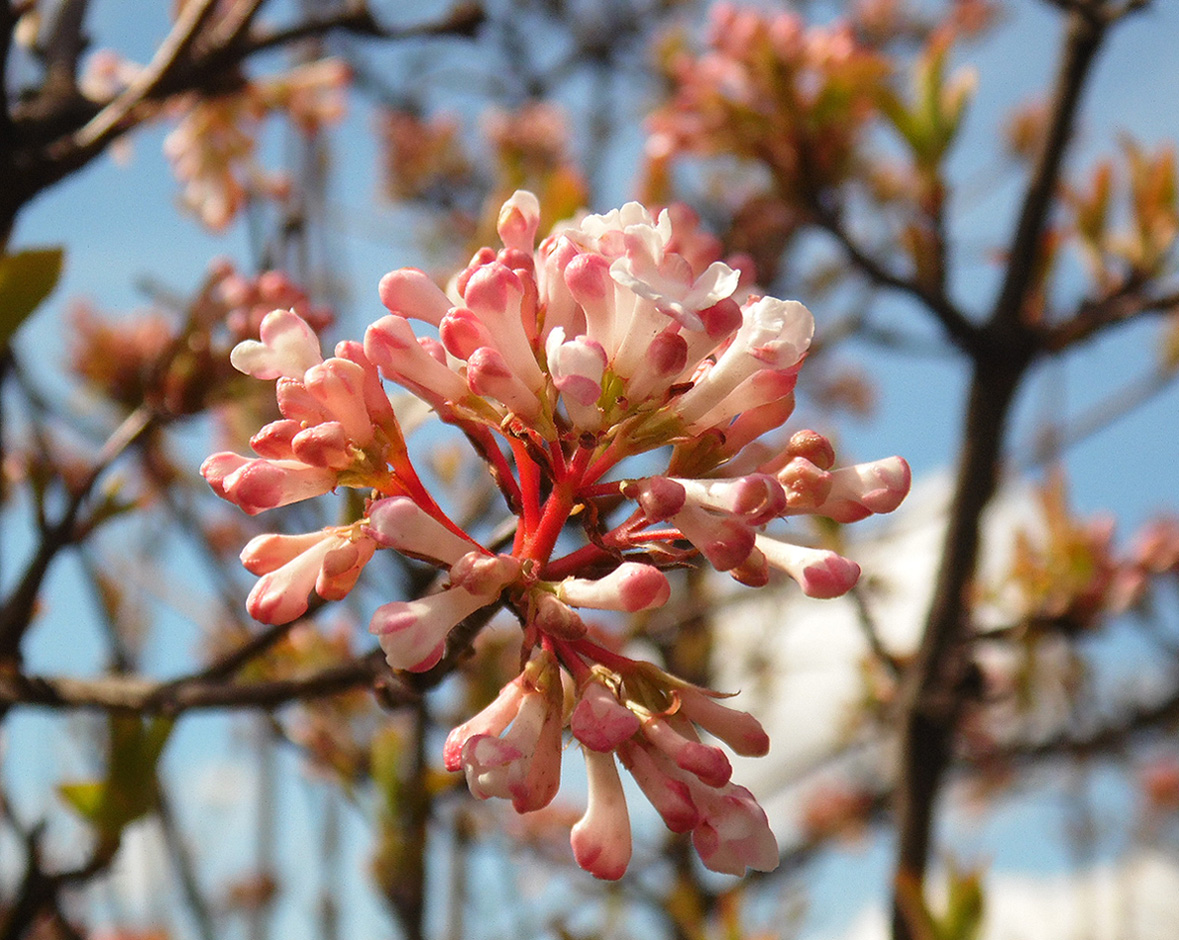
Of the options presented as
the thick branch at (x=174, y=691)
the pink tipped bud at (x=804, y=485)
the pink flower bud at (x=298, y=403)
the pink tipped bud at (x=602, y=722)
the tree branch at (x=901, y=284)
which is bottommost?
the tree branch at (x=901, y=284)

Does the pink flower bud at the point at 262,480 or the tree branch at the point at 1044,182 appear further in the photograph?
the tree branch at the point at 1044,182

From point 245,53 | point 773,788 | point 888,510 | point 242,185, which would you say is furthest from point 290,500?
point 773,788

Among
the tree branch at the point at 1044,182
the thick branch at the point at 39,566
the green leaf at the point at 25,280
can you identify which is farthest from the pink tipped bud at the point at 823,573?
the tree branch at the point at 1044,182

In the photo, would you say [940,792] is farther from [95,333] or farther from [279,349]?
[95,333]

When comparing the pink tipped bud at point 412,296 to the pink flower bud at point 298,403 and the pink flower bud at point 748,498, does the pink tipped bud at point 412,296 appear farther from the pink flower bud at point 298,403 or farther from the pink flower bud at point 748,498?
the pink flower bud at point 748,498

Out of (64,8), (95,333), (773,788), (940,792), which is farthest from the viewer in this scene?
(773,788)

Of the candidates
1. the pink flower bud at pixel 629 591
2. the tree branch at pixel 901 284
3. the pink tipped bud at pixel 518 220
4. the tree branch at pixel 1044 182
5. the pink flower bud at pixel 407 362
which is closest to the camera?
the pink flower bud at pixel 629 591
